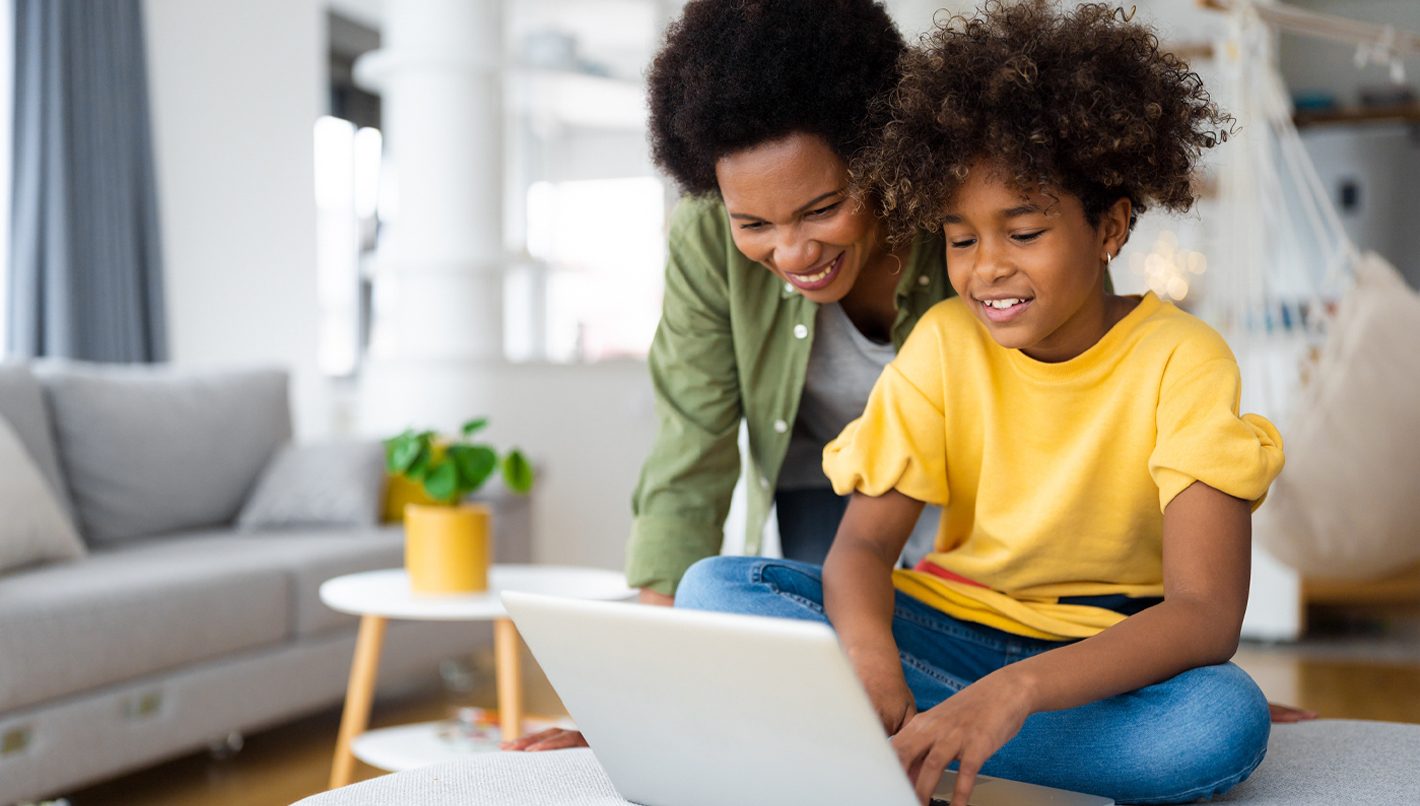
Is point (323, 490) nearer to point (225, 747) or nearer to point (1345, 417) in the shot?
point (225, 747)

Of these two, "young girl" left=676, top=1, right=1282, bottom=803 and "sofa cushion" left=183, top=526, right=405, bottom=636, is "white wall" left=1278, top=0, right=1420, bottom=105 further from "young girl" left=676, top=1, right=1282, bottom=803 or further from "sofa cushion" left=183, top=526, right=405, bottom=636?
"young girl" left=676, top=1, right=1282, bottom=803

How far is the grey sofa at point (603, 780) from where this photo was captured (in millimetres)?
977

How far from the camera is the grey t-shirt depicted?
149cm

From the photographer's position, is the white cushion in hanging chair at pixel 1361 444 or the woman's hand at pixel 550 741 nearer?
the woman's hand at pixel 550 741

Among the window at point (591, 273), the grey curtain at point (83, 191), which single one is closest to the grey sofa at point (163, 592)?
the grey curtain at point (83, 191)

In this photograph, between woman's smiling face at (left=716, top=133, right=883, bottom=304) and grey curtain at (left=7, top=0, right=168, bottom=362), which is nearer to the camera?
woman's smiling face at (left=716, top=133, right=883, bottom=304)

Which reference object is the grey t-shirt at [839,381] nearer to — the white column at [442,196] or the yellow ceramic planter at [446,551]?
the yellow ceramic planter at [446,551]

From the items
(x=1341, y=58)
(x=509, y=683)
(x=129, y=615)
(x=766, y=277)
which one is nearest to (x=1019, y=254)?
(x=766, y=277)

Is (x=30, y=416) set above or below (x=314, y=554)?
above

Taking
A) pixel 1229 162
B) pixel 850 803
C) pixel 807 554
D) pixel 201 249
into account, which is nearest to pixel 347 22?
pixel 201 249

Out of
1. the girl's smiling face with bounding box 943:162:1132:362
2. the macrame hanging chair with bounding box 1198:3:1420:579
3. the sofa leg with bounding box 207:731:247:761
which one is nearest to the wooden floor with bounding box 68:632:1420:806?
the sofa leg with bounding box 207:731:247:761

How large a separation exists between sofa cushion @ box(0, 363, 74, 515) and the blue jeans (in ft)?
6.59

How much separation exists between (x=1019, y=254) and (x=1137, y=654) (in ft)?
1.07

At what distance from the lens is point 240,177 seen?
4.88 meters
